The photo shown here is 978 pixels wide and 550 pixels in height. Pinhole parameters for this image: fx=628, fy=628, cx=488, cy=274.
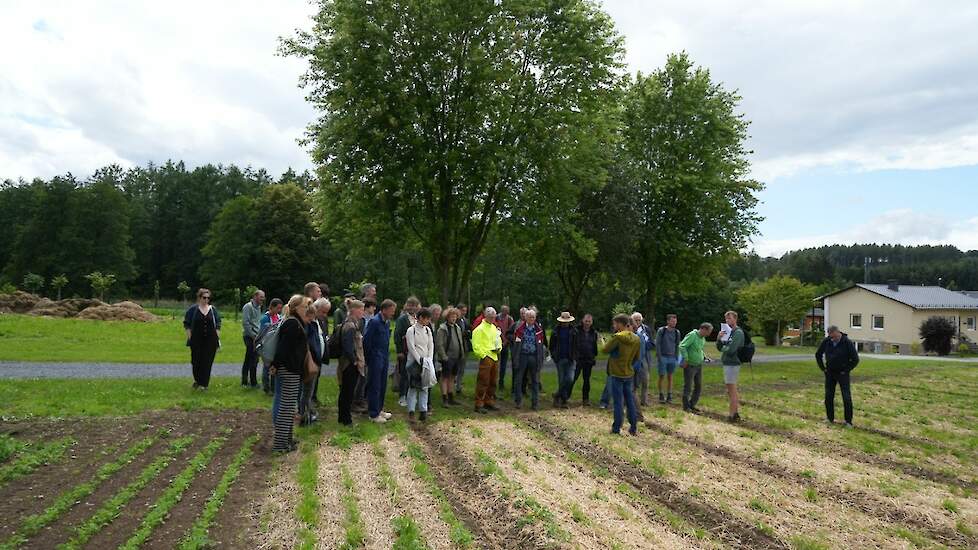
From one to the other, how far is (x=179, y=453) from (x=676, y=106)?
24970mm

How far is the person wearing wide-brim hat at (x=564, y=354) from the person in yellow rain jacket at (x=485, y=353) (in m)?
1.64

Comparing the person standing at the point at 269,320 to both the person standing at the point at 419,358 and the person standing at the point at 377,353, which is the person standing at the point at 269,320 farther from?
the person standing at the point at 419,358

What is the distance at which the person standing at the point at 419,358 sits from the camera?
1110 cm

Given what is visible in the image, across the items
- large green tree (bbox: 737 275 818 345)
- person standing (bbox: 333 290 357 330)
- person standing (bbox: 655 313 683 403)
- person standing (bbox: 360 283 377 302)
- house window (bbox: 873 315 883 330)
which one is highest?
large green tree (bbox: 737 275 818 345)

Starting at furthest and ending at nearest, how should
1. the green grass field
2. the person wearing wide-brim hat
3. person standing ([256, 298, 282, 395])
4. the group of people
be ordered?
the person wearing wide-brim hat, person standing ([256, 298, 282, 395]), the group of people, the green grass field

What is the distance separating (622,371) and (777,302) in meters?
52.3

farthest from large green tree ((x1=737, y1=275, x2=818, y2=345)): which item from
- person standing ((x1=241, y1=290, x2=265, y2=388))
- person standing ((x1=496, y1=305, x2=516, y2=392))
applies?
person standing ((x1=241, y1=290, x2=265, y2=388))

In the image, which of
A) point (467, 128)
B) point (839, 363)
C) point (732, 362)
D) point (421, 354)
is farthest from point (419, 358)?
point (467, 128)

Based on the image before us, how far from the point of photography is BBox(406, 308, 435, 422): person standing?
11.1 meters

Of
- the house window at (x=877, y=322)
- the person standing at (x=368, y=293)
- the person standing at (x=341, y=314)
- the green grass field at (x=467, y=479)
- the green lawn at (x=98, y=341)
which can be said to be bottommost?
the green grass field at (x=467, y=479)

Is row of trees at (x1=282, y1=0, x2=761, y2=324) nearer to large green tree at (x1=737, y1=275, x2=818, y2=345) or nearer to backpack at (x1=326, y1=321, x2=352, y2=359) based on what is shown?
backpack at (x1=326, y1=321, x2=352, y2=359)

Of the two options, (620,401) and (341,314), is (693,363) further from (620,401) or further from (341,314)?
(341,314)

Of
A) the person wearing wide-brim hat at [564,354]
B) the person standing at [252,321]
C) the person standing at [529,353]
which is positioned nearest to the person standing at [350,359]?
the person standing at [252,321]

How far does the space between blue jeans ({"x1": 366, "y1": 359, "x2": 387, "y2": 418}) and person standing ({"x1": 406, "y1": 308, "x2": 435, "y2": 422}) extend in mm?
495
